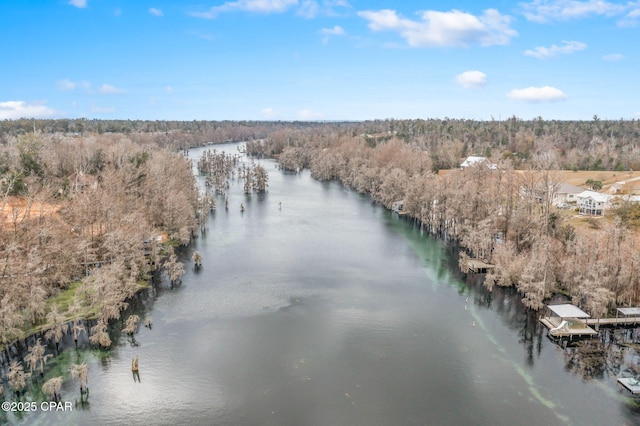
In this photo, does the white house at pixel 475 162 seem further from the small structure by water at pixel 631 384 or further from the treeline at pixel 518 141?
the small structure by water at pixel 631 384

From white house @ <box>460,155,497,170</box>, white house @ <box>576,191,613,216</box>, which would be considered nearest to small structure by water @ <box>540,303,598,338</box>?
white house @ <box>576,191,613,216</box>

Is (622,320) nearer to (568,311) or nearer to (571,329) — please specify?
(568,311)

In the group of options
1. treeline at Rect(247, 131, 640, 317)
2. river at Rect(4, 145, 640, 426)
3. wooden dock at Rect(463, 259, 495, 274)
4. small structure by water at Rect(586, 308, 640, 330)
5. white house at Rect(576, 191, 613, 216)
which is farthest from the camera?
white house at Rect(576, 191, 613, 216)

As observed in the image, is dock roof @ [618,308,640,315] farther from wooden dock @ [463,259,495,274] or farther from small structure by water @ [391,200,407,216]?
small structure by water @ [391,200,407,216]

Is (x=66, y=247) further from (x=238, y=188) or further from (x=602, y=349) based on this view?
(x=238, y=188)

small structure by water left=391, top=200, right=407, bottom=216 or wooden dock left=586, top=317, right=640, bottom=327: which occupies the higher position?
small structure by water left=391, top=200, right=407, bottom=216

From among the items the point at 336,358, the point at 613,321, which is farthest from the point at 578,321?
the point at 336,358

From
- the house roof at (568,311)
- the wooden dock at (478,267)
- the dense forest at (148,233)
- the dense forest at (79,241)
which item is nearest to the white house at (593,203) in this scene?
the dense forest at (148,233)
